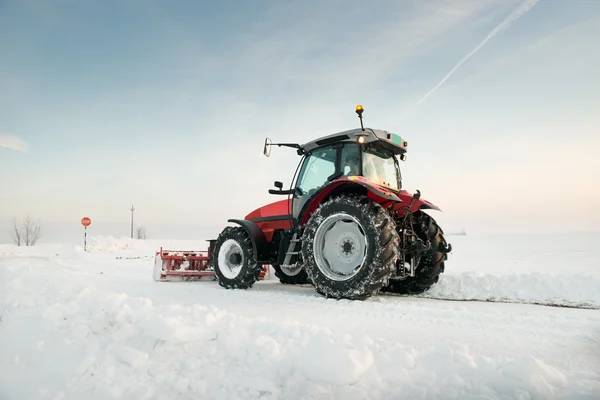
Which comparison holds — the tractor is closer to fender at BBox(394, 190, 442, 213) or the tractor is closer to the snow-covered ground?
fender at BBox(394, 190, 442, 213)

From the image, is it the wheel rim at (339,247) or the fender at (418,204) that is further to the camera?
the fender at (418,204)

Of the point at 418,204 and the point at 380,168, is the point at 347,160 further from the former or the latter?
the point at 418,204

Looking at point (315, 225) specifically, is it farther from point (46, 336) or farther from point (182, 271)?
point (182, 271)

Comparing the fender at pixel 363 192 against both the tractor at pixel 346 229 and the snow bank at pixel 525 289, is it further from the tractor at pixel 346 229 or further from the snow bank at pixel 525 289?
the snow bank at pixel 525 289

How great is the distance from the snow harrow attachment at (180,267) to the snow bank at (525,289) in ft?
13.8

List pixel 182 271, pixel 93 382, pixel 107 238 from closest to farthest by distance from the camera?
pixel 93 382 → pixel 182 271 → pixel 107 238

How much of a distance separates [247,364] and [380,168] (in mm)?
4024

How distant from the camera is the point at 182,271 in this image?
7.61m

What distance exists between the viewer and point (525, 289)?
530 cm

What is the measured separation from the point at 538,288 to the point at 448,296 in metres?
1.14

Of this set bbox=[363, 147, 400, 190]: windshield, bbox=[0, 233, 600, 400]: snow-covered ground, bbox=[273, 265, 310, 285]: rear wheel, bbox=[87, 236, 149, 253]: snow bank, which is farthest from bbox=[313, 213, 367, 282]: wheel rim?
bbox=[87, 236, 149, 253]: snow bank

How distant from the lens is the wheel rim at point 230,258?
261 inches

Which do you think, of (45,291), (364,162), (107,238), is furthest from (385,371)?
(107,238)

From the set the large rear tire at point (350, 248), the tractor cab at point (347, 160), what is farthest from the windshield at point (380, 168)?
the large rear tire at point (350, 248)
